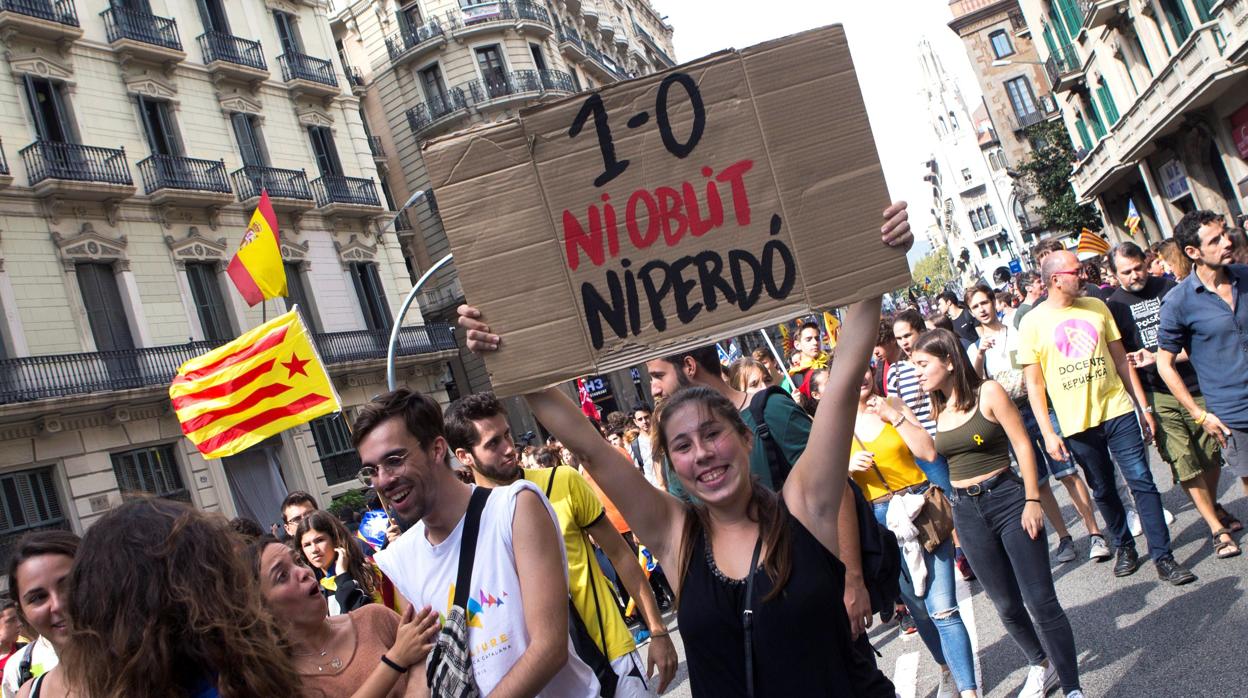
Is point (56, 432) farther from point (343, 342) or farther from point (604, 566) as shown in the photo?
point (604, 566)

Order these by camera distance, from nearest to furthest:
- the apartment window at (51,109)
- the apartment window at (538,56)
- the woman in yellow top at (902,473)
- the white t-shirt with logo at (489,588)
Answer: the white t-shirt with logo at (489,588)
the woman in yellow top at (902,473)
the apartment window at (51,109)
the apartment window at (538,56)

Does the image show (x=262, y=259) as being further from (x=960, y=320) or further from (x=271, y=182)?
(x=271, y=182)

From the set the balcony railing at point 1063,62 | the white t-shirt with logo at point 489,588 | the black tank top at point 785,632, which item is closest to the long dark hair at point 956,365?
the black tank top at point 785,632

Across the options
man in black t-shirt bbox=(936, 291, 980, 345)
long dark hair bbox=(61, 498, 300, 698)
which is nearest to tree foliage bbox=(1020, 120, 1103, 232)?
man in black t-shirt bbox=(936, 291, 980, 345)

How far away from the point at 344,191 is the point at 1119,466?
24.9 m

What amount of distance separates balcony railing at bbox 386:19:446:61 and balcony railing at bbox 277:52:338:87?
9.90 m

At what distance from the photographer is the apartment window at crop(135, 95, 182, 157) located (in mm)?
23484

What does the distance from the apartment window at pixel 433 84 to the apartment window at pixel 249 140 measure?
517 inches

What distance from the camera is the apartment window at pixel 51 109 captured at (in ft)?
69.1

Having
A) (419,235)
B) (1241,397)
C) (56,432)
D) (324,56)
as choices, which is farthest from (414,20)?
(1241,397)

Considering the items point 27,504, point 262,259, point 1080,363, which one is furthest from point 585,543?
point 27,504

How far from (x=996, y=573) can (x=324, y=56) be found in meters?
28.4

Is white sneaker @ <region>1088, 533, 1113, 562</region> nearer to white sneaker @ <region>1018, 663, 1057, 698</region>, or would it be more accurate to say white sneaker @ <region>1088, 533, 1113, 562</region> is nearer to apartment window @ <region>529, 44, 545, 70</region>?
white sneaker @ <region>1018, 663, 1057, 698</region>

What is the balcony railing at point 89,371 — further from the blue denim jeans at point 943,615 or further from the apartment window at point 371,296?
the blue denim jeans at point 943,615
